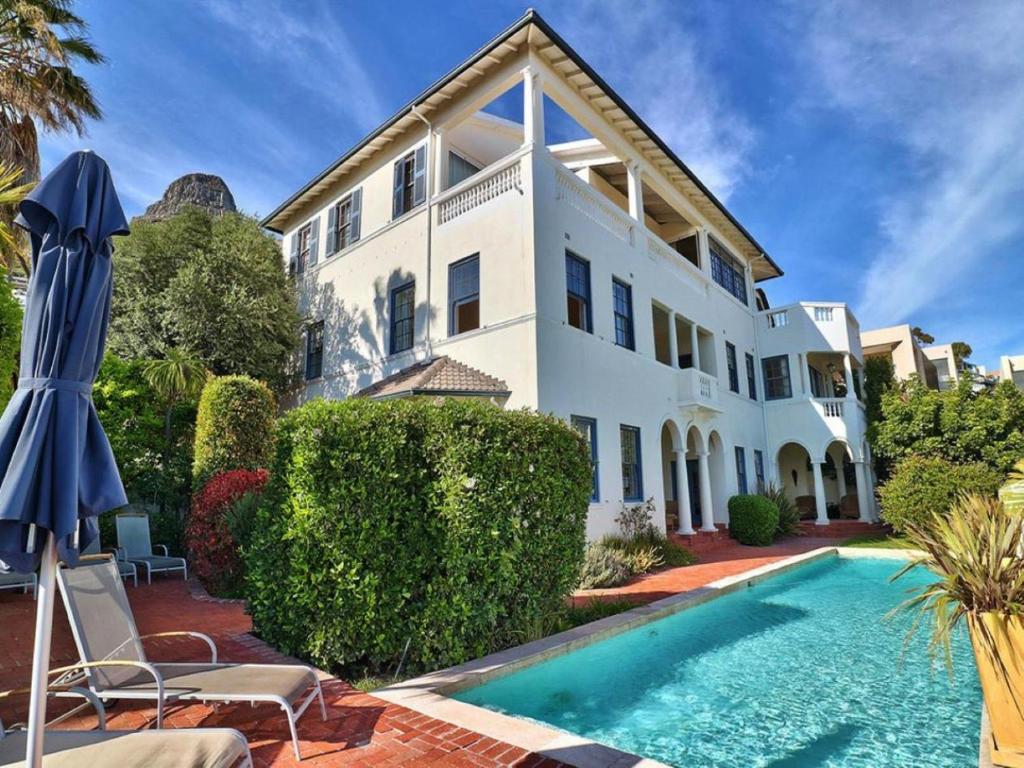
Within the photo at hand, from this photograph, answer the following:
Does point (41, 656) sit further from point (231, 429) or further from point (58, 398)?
point (231, 429)

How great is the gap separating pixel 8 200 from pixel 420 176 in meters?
9.68

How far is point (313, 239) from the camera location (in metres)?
20.9

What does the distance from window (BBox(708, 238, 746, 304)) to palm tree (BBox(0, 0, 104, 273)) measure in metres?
20.1

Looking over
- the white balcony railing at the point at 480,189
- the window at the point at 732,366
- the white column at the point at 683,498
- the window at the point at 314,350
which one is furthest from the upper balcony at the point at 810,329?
the window at the point at 314,350

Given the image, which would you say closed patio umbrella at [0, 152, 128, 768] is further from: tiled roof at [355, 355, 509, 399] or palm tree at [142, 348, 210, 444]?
palm tree at [142, 348, 210, 444]

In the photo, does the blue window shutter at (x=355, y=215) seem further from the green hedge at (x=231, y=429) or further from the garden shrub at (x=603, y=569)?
the garden shrub at (x=603, y=569)

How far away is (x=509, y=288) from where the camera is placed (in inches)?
A: 521

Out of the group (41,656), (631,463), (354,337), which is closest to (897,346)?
(631,463)

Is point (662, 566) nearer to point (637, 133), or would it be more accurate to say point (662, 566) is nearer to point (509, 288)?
point (509, 288)

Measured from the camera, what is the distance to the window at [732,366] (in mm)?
22188

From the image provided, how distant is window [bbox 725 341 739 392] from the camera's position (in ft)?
72.8

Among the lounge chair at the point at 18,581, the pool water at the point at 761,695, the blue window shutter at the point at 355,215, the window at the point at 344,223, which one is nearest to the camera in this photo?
the pool water at the point at 761,695

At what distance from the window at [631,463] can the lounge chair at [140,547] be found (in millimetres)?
10214

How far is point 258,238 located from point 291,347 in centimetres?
408
